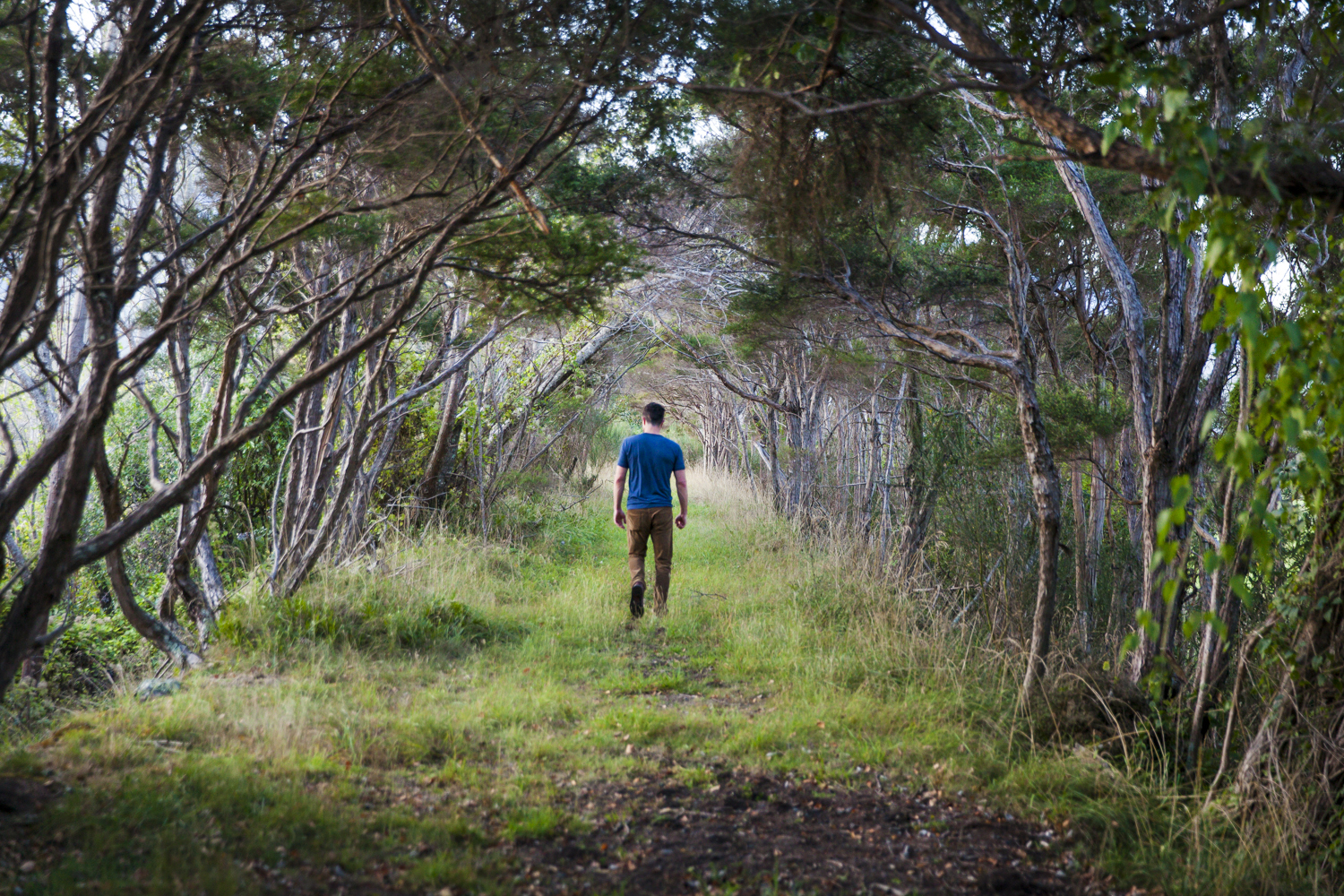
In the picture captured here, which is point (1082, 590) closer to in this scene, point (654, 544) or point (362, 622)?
point (654, 544)

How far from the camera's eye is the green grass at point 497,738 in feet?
9.39

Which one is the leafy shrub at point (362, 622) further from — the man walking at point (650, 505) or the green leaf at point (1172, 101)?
the green leaf at point (1172, 101)

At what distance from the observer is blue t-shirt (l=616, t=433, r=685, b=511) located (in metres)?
7.13

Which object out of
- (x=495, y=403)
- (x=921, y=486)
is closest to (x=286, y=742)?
(x=921, y=486)

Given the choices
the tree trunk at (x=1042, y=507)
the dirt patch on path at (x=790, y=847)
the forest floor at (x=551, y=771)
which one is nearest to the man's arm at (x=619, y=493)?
the forest floor at (x=551, y=771)

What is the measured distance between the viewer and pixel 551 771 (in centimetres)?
379

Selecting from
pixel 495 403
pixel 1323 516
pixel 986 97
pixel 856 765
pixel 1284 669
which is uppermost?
pixel 986 97

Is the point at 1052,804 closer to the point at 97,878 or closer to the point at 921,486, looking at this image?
the point at 97,878

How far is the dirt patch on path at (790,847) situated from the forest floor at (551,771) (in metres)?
0.01

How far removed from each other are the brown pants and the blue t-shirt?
7 centimetres

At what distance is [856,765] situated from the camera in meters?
4.02

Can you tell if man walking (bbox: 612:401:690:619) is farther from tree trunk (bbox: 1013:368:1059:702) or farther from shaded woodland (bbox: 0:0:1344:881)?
tree trunk (bbox: 1013:368:1059:702)

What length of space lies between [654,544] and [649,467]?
0.64m

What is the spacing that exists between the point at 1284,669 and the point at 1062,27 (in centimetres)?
276
